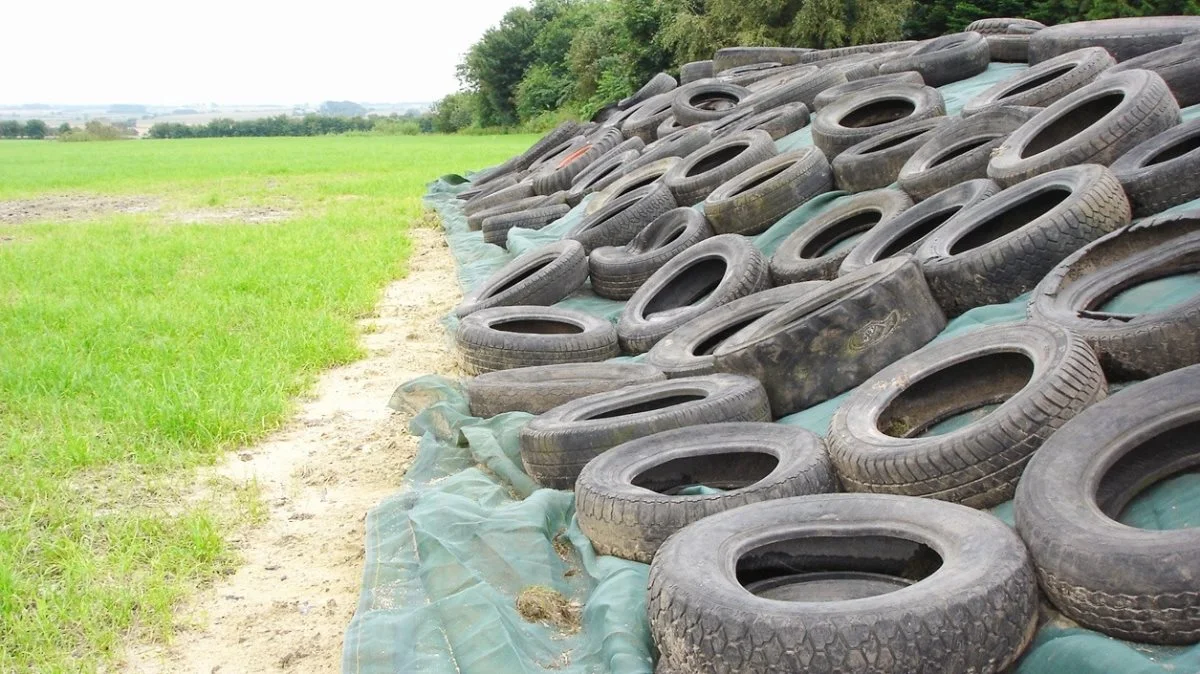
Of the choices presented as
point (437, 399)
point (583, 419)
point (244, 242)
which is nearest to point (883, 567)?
point (583, 419)

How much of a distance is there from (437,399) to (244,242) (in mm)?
8210

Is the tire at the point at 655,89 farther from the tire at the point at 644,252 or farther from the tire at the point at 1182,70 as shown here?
the tire at the point at 1182,70

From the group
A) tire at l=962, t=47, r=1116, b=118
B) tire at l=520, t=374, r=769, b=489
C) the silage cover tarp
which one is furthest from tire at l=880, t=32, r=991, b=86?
tire at l=520, t=374, r=769, b=489

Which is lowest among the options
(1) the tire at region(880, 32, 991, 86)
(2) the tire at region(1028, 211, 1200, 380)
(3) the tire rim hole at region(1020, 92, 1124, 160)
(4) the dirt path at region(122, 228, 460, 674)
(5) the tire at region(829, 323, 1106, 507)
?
(4) the dirt path at region(122, 228, 460, 674)

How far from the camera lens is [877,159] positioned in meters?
7.81

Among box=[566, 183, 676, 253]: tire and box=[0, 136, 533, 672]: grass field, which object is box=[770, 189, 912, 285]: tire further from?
box=[0, 136, 533, 672]: grass field

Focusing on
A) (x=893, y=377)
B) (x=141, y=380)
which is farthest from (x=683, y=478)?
(x=141, y=380)

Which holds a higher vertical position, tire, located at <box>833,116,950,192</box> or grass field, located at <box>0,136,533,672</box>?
tire, located at <box>833,116,950,192</box>

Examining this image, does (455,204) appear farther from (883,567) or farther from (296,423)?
(883,567)

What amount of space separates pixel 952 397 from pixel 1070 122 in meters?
3.56

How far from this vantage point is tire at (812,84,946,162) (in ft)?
28.1

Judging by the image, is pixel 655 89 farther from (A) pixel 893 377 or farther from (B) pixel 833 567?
(B) pixel 833 567

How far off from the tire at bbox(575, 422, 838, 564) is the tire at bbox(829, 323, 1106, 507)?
0.62 ft

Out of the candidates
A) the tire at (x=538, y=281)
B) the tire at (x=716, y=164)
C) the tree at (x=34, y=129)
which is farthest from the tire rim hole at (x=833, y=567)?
the tree at (x=34, y=129)
